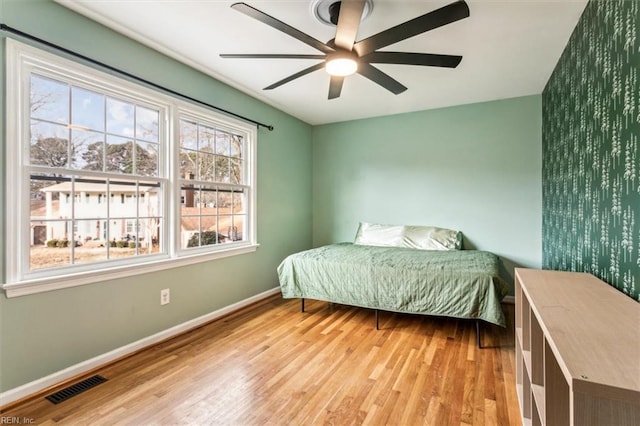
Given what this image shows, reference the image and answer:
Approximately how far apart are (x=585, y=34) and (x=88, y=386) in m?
3.95

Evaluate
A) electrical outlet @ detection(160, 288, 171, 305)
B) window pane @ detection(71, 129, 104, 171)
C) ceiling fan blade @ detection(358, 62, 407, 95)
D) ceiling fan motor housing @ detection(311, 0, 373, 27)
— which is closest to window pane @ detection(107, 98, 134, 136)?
window pane @ detection(71, 129, 104, 171)

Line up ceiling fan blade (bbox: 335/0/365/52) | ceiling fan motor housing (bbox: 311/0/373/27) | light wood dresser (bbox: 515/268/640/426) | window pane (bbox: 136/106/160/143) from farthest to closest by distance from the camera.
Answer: window pane (bbox: 136/106/160/143) → ceiling fan motor housing (bbox: 311/0/373/27) → ceiling fan blade (bbox: 335/0/365/52) → light wood dresser (bbox: 515/268/640/426)

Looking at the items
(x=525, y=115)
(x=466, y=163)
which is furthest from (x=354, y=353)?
(x=525, y=115)

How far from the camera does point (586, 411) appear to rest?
0.67m

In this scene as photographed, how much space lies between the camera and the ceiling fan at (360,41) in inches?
60.4

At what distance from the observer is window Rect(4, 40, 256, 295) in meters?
1.84

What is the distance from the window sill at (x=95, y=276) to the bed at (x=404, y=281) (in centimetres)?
100

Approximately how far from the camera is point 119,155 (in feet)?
7.78

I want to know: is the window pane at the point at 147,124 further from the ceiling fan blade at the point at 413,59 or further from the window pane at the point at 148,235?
the ceiling fan blade at the point at 413,59

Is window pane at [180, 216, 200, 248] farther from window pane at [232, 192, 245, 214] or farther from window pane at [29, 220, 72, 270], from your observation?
window pane at [29, 220, 72, 270]

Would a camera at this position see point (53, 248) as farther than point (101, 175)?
No

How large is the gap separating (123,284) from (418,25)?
8.84 feet

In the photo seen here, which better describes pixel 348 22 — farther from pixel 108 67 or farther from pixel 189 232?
pixel 189 232

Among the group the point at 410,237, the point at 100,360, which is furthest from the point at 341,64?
the point at 100,360
